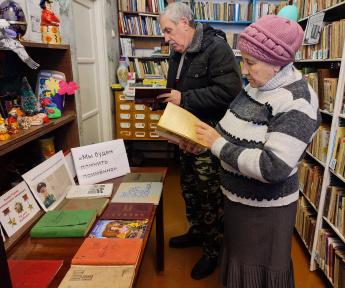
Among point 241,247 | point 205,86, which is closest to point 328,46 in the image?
point 205,86

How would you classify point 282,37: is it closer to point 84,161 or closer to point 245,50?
point 245,50

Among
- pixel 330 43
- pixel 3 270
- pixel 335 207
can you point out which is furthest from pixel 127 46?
pixel 3 270

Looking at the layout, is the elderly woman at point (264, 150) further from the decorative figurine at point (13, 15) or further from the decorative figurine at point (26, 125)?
the decorative figurine at point (13, 15)

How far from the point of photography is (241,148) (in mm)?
1003

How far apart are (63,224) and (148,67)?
2.99 m

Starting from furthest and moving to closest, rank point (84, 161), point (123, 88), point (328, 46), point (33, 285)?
point (123, 88) < point (328, 46) < point (84, 161) < point (33, 285)

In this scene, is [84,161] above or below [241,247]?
above

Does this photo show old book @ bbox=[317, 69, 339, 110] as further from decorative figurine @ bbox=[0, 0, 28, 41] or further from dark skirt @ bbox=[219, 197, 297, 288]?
decorative figurine @ bbox=[0, 0, 28, 41]

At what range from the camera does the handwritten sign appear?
1.52 metres

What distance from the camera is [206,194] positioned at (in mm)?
1707

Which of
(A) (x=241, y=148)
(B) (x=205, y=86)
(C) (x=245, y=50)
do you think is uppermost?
(C) (x=245, y=50)

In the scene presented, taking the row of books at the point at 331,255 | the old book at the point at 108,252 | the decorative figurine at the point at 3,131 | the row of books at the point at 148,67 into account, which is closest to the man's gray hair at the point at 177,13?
the decorative figurine at the point at 3,131

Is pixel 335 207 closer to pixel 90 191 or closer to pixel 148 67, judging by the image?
pixel 90 191

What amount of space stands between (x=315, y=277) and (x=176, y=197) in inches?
58.0
